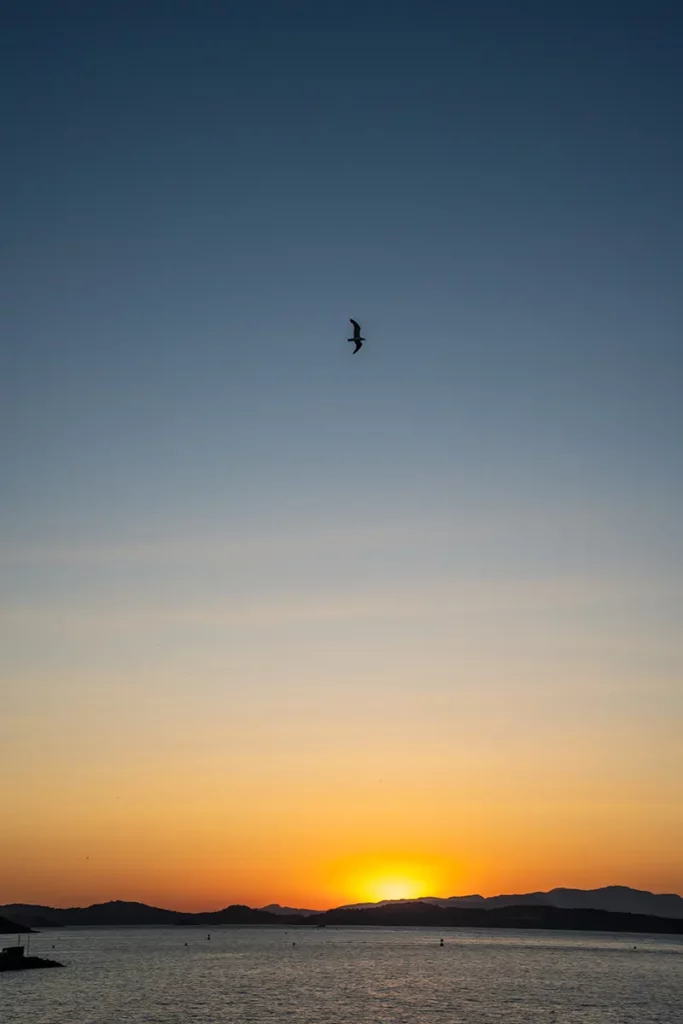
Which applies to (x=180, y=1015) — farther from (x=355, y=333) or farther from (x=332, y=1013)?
(x=355, y=333)

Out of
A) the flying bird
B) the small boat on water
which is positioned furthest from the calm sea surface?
the flying bird

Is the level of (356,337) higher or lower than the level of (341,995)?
higher

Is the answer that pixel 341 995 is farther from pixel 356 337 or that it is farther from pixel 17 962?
pixel 356 337

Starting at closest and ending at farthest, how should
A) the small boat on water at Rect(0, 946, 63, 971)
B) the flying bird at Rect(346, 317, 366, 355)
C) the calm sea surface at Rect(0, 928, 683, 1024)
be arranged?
the flying bird at Rect(346, 317, 366, 355), the calm sea surface at Rect(0, 928, 683, 1024), the small boat on water at Rect(0, 946, 63, 971)

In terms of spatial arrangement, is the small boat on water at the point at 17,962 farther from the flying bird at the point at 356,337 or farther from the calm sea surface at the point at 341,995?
the flying bird at the point at 356,337

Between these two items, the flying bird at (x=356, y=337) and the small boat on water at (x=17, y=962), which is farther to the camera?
the small boat on water at (x=17, y=962)

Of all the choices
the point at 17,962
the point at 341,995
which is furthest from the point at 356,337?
the point at 17,962

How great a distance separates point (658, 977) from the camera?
172 metres

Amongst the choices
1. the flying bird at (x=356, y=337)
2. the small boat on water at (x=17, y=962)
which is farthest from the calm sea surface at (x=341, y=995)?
the flying bird at (x=356, y=337)

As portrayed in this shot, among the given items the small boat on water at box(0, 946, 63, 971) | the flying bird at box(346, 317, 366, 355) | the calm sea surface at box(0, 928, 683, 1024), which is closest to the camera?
the flying bird at box(346, 317, 366, 355)

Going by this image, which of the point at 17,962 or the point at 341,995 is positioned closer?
the point at 341,995

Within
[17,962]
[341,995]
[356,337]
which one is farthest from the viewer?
[17,962]

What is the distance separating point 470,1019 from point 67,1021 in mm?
45416

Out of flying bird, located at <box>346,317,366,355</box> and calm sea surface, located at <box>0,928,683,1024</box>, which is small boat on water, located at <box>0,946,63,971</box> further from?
flying bird, located at <box>346,317,366,355</box>
